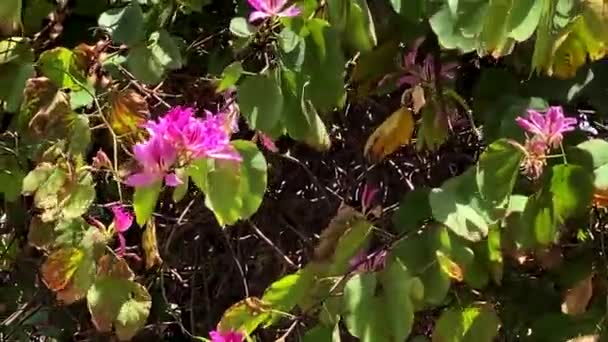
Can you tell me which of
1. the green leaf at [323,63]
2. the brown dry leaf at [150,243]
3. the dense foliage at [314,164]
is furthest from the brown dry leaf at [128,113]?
the green leaf at [323,63]

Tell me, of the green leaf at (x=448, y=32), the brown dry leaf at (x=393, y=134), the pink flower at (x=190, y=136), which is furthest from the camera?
the brown dry leaf at (x=393, y=134)

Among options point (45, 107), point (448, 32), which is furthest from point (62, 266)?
point (448, 32)

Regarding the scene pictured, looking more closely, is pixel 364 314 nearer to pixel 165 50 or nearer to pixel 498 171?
pixel 498 171

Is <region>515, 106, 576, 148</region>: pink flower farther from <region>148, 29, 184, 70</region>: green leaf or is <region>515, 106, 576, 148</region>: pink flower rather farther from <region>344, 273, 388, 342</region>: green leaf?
<region>148, 29, 184, 70</region>: green leaf

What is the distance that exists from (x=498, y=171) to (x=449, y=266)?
10cm

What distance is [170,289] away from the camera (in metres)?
1.67

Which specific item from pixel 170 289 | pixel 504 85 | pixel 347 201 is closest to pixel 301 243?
pixel 347 201

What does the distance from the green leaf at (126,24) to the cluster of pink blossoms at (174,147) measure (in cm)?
28

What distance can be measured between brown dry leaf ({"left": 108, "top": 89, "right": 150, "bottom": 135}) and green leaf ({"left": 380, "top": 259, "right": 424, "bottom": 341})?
0.36m

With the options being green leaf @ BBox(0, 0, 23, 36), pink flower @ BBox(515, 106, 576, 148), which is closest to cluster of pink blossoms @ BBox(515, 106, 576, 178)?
pink flower @ BBox(515, 106, 576, 148)

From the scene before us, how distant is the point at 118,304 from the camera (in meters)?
1.34

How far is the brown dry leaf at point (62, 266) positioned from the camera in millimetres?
1334

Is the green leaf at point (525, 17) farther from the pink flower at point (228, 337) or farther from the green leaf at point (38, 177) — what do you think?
the green leaf at point (38, 177)

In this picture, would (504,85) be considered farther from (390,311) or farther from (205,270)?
(205,270)
